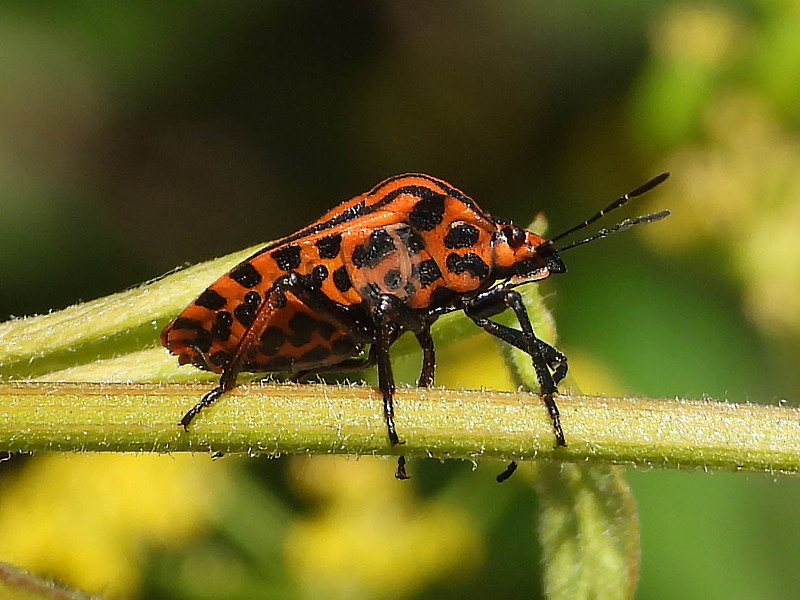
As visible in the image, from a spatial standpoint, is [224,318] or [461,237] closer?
[224,318]

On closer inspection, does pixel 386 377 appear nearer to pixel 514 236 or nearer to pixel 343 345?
pixel 343 345

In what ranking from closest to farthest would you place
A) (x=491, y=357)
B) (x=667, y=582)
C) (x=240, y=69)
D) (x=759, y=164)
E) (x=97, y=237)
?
(x=491, y=357)
(x=759, y=164)
(x=667, y=582)
(x=97, y=237)
(x=240, y=69)

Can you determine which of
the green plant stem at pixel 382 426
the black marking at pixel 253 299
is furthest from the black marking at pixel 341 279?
the green plant stem at pixel 382 426

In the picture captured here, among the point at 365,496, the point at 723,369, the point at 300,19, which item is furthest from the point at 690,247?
the point at 300,19

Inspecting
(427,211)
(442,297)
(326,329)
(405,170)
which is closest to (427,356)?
(442,297)

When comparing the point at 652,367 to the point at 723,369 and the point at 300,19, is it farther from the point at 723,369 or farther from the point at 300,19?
the point at 300,19

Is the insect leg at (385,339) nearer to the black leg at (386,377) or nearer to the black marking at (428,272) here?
the black leg at (386,377)

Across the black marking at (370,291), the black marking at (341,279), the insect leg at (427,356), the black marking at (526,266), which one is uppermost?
the black marking at (341,279)
